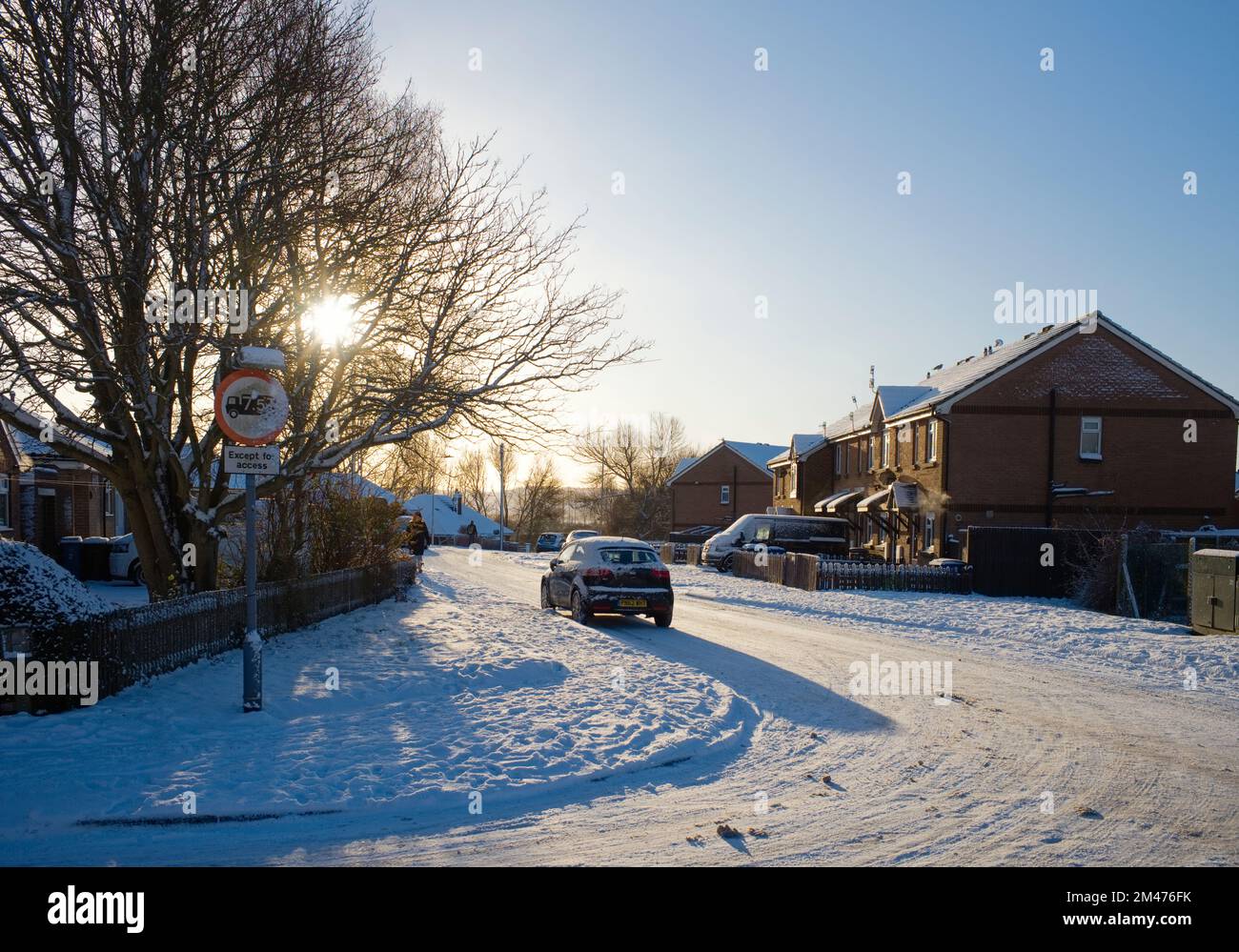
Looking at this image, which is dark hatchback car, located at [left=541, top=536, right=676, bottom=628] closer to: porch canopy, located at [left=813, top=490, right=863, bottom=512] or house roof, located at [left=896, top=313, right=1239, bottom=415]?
house roof, located at [left=896, top=313, right=1239, bottom=415]

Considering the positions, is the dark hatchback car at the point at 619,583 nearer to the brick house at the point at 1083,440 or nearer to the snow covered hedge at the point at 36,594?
the snow covered hedge at the point at 36,594

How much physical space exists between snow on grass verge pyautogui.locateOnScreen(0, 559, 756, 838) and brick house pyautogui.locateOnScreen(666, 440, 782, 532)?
53.3m

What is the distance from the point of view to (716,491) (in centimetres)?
6538

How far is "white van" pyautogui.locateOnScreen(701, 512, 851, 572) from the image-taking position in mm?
34906

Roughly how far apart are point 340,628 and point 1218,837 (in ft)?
40.5

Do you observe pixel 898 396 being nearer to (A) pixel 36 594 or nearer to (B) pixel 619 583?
(B) pixel 619 583

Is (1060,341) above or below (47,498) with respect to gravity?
above

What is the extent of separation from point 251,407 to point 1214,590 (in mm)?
16208

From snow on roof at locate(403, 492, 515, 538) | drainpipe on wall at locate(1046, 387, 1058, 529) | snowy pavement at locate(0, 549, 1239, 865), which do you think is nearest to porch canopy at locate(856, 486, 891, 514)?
drainpipe on wall at locate(1046, 387, 1058, 529)

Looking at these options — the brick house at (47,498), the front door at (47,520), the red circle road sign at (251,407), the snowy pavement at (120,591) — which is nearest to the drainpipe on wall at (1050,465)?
the snowy pavement at (120,591)

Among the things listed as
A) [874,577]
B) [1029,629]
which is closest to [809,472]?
[874,577]

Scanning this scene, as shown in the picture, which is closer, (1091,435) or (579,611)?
(579,611)
